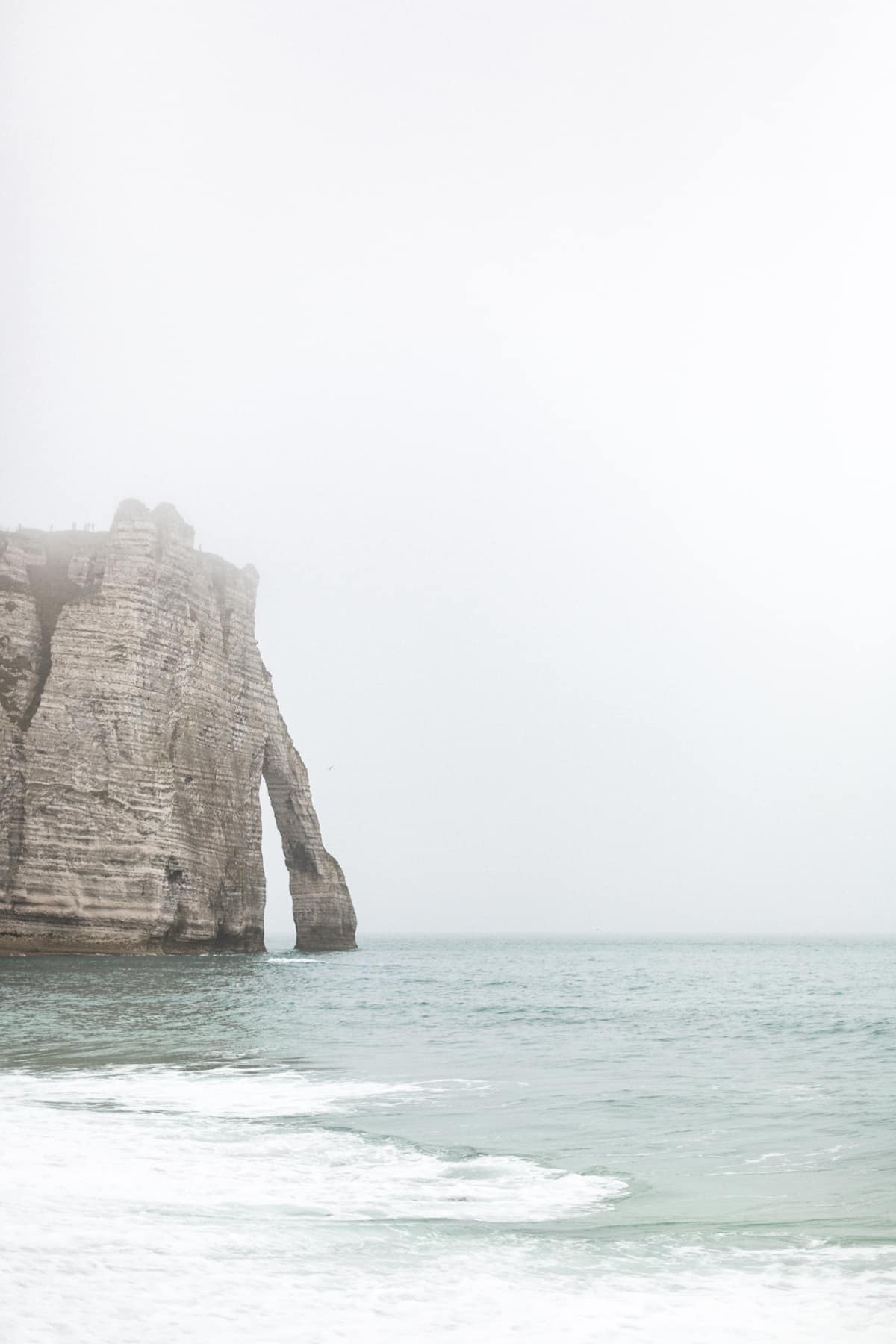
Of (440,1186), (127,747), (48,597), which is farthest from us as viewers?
(48,597)

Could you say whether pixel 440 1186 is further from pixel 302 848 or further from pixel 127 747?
pixel 302 848

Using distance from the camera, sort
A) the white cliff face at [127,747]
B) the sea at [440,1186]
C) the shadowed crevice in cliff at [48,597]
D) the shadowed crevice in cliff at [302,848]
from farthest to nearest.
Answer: the shadowed crevice in cliff at [302,848]
the shadowed crevice in cliff at [48,597]
the white cliff face at [127,747]
the sea at [440,1186]

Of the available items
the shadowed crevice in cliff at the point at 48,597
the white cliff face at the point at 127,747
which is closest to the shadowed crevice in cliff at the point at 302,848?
the white cliff face at the point at 127,747

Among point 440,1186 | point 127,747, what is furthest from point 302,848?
point 440,1186

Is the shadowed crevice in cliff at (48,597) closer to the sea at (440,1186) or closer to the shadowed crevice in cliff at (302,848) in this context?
the shadowed crevice in cliff at (302,848)

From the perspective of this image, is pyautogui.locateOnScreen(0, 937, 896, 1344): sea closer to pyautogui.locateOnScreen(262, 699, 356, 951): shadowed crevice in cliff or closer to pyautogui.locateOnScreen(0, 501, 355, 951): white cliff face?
pyautogui.locateOnScreen(0, 501, 355, 951): white cliff face

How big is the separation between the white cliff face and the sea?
82.4 ft

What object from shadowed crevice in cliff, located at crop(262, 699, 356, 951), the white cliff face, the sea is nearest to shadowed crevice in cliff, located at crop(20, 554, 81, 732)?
the white cliff face

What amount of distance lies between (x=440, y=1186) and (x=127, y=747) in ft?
138

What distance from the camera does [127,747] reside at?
48.6 m

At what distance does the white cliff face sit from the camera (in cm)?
4625

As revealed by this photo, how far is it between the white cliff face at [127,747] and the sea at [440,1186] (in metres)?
25.1

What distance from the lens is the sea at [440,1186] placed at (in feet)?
18.9

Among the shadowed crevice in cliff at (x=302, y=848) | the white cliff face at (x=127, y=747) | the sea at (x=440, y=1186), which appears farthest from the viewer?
the shadowed crevice in cliff at (x=302, y=848)
